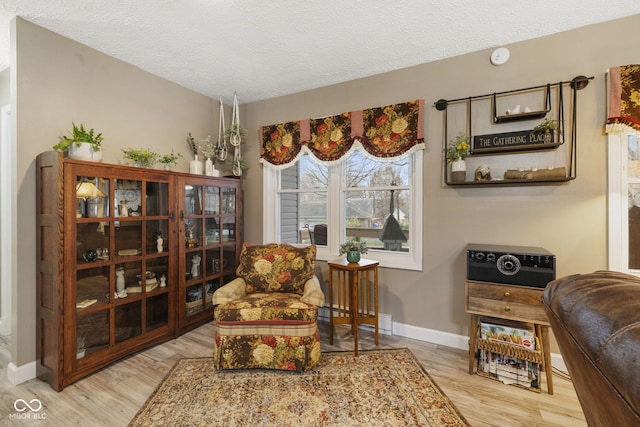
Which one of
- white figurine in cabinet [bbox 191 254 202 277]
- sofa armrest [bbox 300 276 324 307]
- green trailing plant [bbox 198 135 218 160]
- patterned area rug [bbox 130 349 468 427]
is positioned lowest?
patterned area rug [bbox 130 349 468 427]

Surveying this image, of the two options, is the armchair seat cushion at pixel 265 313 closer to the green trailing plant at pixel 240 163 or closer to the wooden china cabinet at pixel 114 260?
the wooden china cabinet at pixel 114 260

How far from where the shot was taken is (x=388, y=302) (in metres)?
2.85

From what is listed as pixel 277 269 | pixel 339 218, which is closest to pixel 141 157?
pixel 277 269

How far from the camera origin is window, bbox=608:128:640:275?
6.66 ft

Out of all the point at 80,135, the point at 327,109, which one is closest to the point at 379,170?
the point at 327,109

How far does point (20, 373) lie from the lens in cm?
202

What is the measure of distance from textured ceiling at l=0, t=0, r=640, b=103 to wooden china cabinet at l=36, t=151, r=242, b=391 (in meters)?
1.05

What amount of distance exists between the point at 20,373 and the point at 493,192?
151 inches

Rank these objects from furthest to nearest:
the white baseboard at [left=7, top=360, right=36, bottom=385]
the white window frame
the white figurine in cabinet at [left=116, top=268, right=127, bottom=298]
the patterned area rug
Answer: the white window frame < the white figurine in cabinet at [left=116, top=268, right=127, bottom=298] < the white baseboard at [left=7, top=360, right=36, bottom=385] < the patterned area rug

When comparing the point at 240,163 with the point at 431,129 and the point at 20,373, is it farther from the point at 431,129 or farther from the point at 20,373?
the point at 20,373

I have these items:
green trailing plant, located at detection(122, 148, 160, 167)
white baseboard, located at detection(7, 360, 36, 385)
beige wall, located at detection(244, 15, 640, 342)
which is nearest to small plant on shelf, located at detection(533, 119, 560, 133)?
beige wall, located at detection(244, 15, 640, 342)

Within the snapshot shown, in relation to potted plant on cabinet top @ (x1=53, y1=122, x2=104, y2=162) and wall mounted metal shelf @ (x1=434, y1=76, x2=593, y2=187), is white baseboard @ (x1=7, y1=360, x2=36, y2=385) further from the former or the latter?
wall mounted metal shelf @ (x1=434, y1=76, x2=593, y2=187)

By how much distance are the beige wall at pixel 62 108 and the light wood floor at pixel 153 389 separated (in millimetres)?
457

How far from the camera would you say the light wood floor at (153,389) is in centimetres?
169
